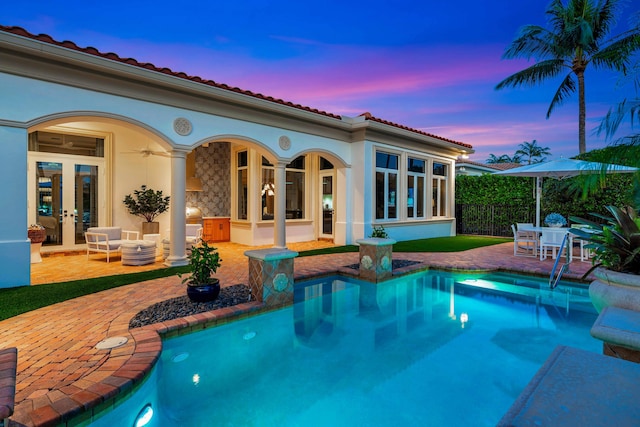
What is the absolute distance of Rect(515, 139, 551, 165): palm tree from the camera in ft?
131

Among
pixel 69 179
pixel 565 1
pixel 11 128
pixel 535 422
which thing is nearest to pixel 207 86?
pixel 11 128

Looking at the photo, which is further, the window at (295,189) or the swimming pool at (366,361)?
the window at (295,189)

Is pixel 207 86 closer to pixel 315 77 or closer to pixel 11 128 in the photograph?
pixel 11 128

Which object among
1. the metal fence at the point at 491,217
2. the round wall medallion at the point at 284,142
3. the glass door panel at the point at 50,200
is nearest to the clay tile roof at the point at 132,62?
the round wall medallion at the point at 284,142

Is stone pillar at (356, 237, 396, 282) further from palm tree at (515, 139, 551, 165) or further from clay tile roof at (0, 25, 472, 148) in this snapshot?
palm tree at (515, 139, 551, 165)

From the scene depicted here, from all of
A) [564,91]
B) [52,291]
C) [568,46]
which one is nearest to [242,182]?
[52,291]

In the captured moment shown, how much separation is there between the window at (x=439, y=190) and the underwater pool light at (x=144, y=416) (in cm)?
1366

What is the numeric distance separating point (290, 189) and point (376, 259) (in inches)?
263

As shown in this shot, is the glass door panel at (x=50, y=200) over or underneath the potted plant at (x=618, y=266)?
over

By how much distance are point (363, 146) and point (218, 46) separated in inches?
247

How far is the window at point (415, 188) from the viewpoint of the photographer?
44.6 ft

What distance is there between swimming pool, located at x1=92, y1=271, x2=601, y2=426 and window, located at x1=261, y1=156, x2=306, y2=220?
22.2 ft

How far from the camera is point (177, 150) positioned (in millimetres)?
7738

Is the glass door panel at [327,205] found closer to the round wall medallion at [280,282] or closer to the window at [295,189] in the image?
the window at [295,189]
